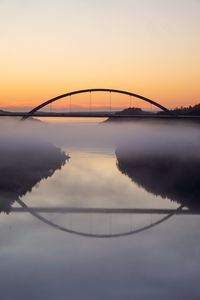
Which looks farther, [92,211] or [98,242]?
[92,211]

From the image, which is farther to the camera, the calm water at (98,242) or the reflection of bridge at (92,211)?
the reflection of bridge at (92,211)

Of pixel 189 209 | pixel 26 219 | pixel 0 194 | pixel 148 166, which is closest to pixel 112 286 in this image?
pixel 26 219

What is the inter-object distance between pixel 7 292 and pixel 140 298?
147 inches

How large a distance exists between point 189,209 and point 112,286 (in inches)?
595

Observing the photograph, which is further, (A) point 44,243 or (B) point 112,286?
(A) point 44,243

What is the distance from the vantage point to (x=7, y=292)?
43.9ft

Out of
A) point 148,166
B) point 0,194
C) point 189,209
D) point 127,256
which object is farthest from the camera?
point 148,166

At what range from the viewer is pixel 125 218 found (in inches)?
1005

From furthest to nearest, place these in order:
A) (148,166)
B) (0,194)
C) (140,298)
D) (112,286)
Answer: (148,166) → (0,194) → (112,286) → (140,298)

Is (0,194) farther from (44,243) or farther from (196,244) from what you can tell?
(196,244)

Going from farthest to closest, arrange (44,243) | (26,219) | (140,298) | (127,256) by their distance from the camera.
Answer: (26,219) → (44,243) → (127,256) → (140,298)

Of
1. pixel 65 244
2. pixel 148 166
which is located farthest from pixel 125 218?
pixel 148 166

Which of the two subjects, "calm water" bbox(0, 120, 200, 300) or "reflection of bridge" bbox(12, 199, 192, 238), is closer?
"calm water" bbox(0, 120, 200, 300)

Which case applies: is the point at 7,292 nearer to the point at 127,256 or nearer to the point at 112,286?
the point at 112,286
